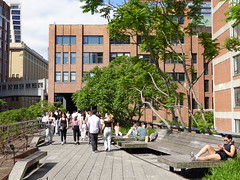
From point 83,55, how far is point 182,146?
42.2 m

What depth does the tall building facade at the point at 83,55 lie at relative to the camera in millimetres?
50625

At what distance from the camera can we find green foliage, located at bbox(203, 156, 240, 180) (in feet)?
20.4

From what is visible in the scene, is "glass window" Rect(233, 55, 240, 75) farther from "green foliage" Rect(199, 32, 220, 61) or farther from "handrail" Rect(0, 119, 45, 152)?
"handrail" Rect(0, 119, 45, 152)

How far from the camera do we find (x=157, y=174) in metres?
7.71

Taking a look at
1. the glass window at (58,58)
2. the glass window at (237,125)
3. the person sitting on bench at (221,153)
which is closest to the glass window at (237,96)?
the glass window at (237,125)

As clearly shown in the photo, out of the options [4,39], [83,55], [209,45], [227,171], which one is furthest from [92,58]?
[4,39]

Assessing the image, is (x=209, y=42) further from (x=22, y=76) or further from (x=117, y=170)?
(x=22, y=76)

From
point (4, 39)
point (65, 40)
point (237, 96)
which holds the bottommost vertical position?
point (237, 96)

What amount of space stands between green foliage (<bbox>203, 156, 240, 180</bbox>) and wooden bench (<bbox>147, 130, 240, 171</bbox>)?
18.4 inches

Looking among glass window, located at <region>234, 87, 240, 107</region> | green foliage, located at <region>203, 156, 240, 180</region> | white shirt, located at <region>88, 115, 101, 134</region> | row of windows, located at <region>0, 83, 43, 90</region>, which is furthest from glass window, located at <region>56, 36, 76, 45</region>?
green foliage, located at <region>203, 156, 240, 180</region>

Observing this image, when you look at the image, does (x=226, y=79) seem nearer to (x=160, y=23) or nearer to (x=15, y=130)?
(x=160, y=23)

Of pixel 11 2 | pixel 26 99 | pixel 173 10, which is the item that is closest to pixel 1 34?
pixel 26 99

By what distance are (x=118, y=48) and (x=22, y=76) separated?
2906 inches

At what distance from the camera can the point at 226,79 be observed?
1188 inches
